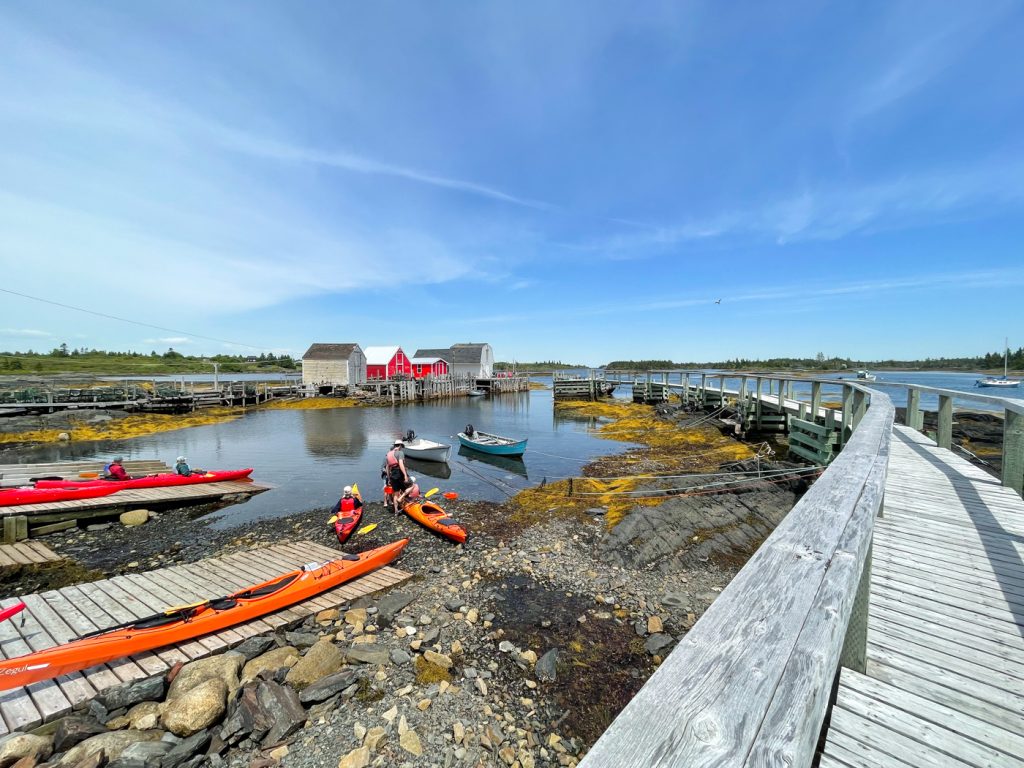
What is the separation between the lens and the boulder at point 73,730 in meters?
4.97

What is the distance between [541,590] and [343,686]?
3.94m

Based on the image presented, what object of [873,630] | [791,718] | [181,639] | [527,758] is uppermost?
[791,718]

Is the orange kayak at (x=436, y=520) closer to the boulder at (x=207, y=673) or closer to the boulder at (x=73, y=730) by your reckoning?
the boulder at (x=207, y=673)

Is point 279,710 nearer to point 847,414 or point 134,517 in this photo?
point 134,517

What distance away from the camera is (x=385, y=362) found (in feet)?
190

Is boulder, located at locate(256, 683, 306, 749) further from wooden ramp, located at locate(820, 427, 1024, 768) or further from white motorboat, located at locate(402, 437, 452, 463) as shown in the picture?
white motorboat, located at locate(402, 437, 452, 463)

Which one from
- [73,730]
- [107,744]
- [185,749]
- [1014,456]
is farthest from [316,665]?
[1014,456]

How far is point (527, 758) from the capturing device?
5.09m

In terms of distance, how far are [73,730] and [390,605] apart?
407 centimetres

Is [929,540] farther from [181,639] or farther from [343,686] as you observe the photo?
[181,639]

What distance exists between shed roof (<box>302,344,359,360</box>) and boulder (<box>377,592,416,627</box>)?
1898 inches

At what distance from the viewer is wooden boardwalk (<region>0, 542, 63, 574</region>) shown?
9977 mm

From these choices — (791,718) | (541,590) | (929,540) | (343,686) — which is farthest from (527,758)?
(791,718)

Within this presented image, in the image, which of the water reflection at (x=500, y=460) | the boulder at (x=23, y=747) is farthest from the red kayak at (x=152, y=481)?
the boulder at (x=23, y=747)
